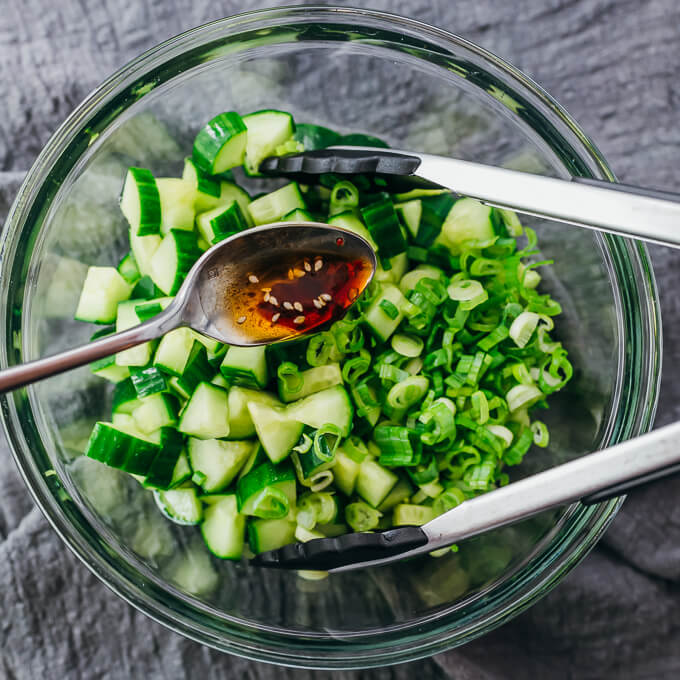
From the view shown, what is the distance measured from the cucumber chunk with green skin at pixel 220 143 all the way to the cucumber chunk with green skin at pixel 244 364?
45 cm

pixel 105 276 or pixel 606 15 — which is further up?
pixel 606 15

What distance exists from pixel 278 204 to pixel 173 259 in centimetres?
29

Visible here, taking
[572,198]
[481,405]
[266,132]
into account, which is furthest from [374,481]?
[266,132]

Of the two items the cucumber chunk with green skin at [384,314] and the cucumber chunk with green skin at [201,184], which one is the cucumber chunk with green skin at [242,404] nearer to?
the cucumber chunk with green skin at [384,314]

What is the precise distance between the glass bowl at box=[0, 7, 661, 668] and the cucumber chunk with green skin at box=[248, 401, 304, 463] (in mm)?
430

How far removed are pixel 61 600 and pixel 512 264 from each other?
1.57 m

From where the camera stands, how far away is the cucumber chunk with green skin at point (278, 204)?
63.6 inches

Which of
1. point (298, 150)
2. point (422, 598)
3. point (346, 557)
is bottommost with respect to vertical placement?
point (422, 598)

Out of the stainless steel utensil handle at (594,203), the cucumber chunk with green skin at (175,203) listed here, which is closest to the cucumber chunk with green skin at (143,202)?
the cucumber chunk with green skin at (175,203)

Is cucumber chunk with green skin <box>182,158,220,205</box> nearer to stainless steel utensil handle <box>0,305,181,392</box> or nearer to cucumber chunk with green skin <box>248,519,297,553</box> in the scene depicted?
stainless steel utensil handle <box>0,305,181,392</box>

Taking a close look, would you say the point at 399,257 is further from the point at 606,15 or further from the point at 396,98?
the point at 606,15

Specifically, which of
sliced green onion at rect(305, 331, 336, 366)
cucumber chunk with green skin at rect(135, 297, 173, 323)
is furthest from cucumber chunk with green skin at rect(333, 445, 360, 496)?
cucumber chunk with green skin at rect(135, 297, 173, 323)

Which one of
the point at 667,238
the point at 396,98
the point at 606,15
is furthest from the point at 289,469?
the point at 606,15

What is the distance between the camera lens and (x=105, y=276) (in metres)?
1.67
